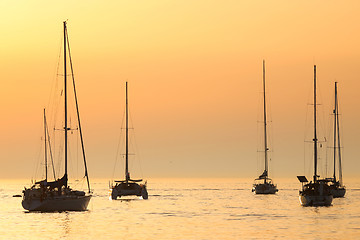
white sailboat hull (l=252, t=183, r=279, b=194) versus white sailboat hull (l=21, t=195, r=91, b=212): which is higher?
white sailboat hull (l=21, t=195, r=91, b=212)

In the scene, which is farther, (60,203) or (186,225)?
(60,203)

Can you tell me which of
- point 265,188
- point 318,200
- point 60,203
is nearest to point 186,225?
point 60,203

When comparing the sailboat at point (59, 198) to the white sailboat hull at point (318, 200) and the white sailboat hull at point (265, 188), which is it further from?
the white sailboat hull at point (265, 188)

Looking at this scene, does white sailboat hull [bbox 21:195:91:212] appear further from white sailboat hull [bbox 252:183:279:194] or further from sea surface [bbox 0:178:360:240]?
white sailboat hull [bbox 252:183:279:194]

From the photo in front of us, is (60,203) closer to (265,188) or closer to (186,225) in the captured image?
(186,225)

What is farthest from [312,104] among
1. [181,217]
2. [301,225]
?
[301,225]

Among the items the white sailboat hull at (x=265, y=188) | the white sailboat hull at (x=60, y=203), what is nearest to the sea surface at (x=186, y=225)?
the white sailboat hull at (x=60, y=203)

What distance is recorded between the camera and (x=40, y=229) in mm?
81438

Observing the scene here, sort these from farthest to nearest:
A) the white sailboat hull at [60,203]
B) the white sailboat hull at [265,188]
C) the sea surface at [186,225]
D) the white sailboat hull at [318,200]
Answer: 1. the white sailboat hull at [265,188]
2. the white sailboat hull at [318,200]
3. the white sailboat hull at [60,203]
4. the sea surface at [186,225]

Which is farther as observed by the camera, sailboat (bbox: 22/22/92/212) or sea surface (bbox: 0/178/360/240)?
sailboat (bbox: 22/22/92/212)

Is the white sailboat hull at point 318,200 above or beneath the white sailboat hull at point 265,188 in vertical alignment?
above

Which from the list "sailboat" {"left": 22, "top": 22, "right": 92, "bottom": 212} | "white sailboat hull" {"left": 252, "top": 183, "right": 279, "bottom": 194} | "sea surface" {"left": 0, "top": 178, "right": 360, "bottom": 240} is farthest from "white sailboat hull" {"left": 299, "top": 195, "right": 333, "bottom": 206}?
"white sailboat hull" {"left": 252, "top": 183, "right": 279, "bottom": 194}

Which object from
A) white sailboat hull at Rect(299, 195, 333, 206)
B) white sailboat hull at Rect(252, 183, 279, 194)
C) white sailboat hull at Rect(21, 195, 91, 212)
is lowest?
white sailboat hull at Rect(252, 183, 279, 194)

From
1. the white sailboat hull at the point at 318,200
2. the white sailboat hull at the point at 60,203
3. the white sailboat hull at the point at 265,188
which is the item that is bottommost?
the white sailboat hull at the point at 265,188
